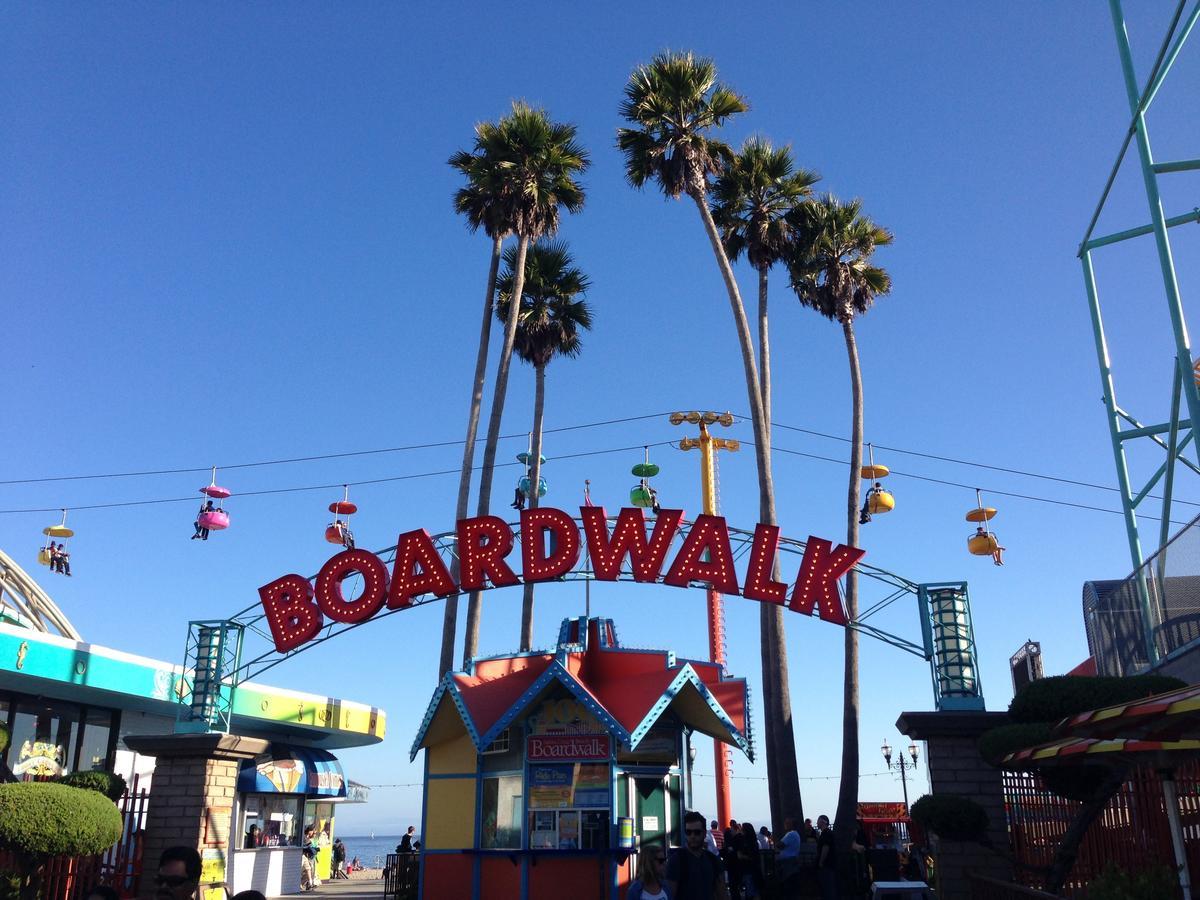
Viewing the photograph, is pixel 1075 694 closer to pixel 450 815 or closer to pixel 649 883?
pixel 649 883

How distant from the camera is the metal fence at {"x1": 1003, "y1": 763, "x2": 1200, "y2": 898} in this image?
37.3 ft

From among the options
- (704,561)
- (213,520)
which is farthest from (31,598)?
(704,561)

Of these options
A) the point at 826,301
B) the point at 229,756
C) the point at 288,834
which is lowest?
the point at 288,834

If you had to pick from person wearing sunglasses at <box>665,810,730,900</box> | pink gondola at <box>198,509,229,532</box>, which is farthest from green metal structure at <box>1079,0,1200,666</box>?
pink gondola at <box>198,509,229,532</box>

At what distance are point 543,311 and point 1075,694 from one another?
2046 cm

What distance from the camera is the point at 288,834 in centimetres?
2631

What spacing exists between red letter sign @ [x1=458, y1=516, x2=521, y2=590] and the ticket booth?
159 cm

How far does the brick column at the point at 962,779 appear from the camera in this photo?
14.8m

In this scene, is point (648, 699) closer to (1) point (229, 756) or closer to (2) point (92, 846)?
(1) point (229, 756)

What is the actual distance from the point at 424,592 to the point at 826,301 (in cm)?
1398

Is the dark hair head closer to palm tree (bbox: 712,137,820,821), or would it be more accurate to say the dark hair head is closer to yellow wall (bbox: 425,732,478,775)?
yellow wall (bbox: 425,732,478,775)

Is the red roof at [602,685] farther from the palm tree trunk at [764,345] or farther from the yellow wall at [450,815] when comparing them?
the palm tree trunk at [764,345]

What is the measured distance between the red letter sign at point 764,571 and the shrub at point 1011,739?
5897mm

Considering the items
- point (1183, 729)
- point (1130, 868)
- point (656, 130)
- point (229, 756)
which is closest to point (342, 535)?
point (229, 756)
